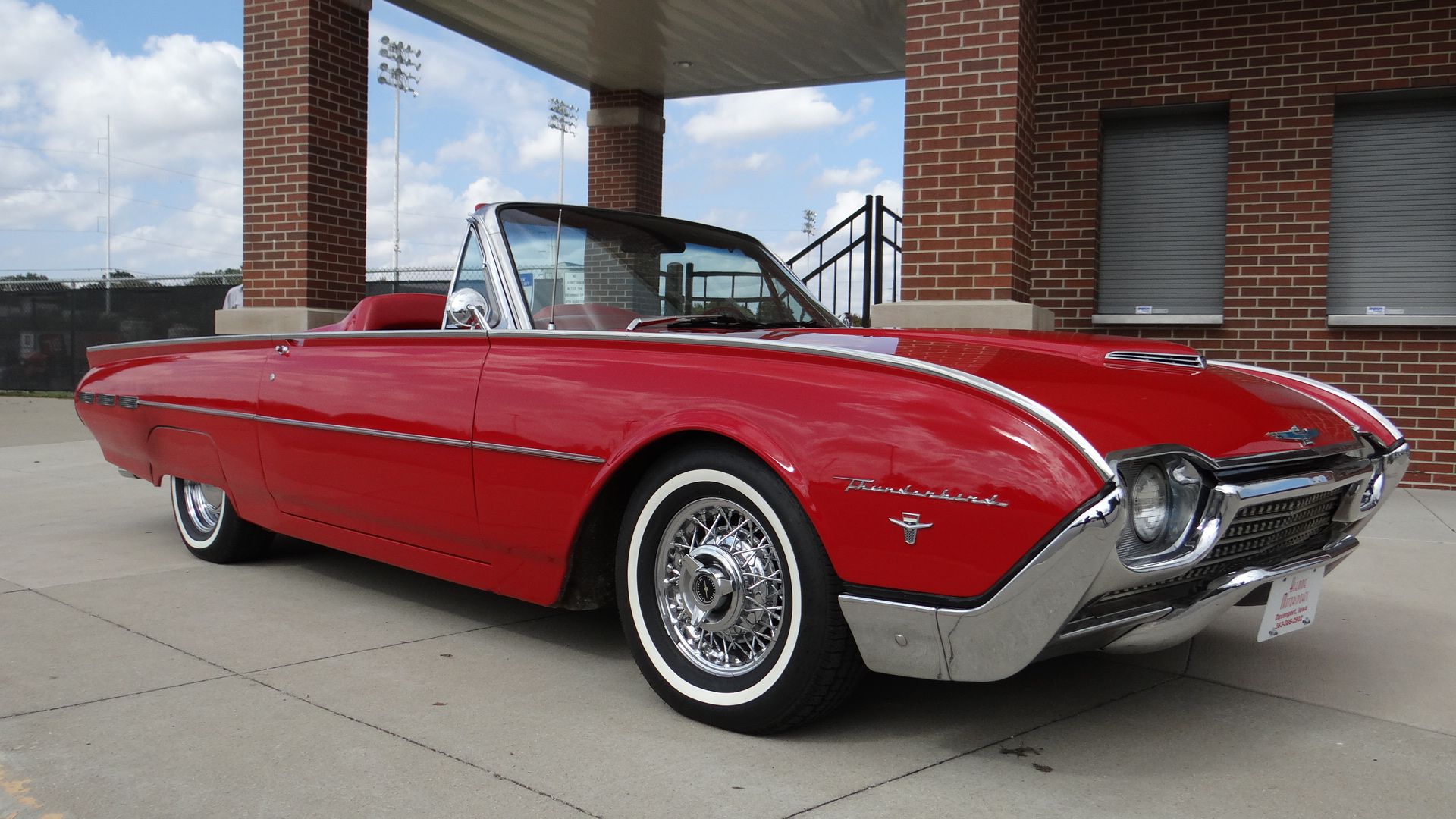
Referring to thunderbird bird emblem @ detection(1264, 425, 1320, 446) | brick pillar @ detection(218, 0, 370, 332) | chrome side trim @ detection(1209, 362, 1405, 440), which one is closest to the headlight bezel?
thunderbird bird emblem @ detection(1264, 425, 1320, 446)

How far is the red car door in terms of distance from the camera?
3.56 m

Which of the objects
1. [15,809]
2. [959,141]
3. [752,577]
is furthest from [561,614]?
[959,141]

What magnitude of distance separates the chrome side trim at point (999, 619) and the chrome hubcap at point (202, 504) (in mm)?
3462

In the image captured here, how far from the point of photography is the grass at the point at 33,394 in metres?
18.2

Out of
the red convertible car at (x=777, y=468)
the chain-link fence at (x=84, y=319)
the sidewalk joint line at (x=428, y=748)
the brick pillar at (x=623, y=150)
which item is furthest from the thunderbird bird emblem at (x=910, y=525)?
the chain-link fence at (x=84, y=319)

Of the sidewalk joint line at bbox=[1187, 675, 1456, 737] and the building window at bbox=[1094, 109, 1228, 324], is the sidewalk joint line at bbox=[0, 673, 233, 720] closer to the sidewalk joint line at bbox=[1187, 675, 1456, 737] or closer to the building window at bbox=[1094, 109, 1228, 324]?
the sidewalk joint line at bbox=[1187, 675, 1456, 737]

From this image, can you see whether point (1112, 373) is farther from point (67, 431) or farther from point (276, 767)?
point (67, 431)

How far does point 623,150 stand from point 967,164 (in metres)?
7.08

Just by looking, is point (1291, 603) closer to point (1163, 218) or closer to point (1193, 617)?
point (1193, 617)

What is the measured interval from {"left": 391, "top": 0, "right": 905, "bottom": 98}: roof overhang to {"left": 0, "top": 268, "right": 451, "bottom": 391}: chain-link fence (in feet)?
24.5

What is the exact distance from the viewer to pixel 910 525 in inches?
96.9

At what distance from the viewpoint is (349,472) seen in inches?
154

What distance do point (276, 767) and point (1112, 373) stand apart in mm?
2262

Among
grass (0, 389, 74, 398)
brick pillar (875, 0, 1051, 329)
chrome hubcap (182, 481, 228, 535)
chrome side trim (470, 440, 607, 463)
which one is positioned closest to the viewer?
chrome side trim (470, 440, 607, 463)
